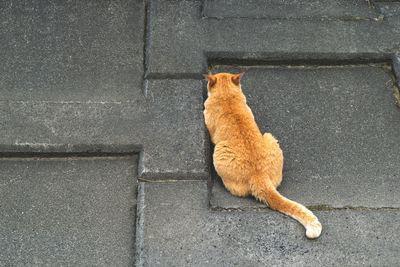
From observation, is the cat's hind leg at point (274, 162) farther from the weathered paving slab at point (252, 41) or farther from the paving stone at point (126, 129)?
the weathered paving slab at point (252, 41)

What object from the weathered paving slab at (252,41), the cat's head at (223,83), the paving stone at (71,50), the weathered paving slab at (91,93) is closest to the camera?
the weathered paving slab at (91,93)

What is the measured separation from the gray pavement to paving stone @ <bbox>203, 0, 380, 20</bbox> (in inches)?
0.6

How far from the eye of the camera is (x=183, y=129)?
2820mm

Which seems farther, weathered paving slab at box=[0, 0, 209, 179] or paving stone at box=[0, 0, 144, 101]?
paving stone at box=[0, 0, 144, 101]

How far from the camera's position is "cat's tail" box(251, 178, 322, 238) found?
232 cm

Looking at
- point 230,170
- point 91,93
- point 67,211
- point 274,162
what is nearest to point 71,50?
point 91,93

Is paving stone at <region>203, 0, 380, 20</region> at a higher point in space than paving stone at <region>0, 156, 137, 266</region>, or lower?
higher

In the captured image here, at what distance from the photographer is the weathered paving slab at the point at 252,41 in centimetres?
321

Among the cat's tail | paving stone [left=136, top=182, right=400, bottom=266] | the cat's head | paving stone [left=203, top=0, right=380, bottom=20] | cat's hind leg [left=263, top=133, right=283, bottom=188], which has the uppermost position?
paving stone [left=203, top=0, right=380, bottom=20]

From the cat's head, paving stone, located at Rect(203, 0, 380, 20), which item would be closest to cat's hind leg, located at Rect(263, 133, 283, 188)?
the cat's head

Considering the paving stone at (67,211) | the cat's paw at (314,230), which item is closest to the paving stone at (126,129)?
the paving stone at (67,211)

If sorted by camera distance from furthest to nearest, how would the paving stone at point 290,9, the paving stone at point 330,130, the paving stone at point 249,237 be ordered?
1. the paving stone at point 290,9
2. the paving stone at point 330,130
3. the paving stone at point 249,237

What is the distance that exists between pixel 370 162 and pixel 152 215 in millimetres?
1468

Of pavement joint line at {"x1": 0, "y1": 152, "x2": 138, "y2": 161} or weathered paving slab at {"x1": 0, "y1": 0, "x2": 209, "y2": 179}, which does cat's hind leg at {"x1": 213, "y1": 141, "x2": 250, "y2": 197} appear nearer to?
weathered paving slab at {"x1": 0, "y1": 0, "x2": 209, "y2": 179}
